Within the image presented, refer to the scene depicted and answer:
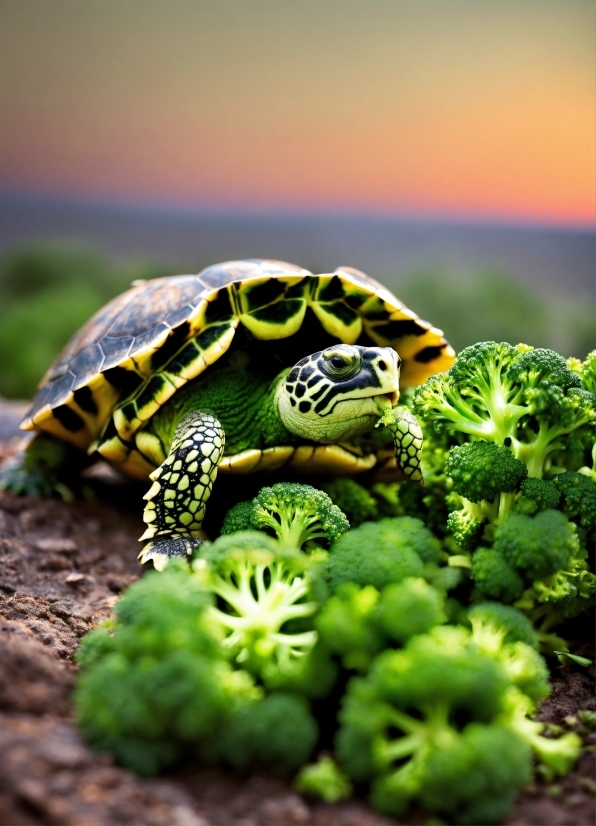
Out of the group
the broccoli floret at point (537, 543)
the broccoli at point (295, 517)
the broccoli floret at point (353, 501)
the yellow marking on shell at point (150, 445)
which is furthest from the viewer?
the yellow marking on shell at point (150, 445)

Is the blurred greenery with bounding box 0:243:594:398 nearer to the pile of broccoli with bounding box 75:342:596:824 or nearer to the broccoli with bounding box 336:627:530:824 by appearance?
the pile of broccoli with bounding box 75:342:596:824

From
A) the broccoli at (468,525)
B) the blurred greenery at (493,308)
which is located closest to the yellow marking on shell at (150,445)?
the broccoli at (468,525)

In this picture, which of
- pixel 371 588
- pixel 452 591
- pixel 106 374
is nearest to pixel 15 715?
pixel 371 588

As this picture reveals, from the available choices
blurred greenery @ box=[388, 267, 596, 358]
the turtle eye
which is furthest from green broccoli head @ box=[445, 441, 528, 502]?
blurred greenery @ box=[388, 267, 596, 358]

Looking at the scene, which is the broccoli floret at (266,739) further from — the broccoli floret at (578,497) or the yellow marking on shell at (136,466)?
the yellow marking on shell at (136,466)

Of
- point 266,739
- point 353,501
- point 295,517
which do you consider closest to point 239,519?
point 295,517

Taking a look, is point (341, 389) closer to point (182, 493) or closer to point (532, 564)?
point (182, 493)
